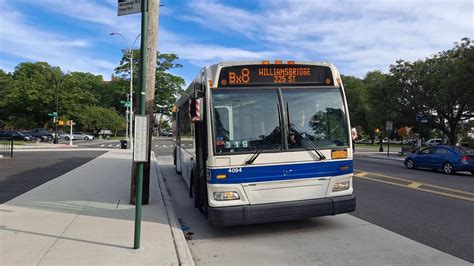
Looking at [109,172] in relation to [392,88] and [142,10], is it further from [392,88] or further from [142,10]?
[392,88]

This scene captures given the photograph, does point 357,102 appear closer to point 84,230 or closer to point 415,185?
point 415,185

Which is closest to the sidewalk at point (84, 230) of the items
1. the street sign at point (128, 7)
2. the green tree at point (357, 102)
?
the street sign at point (128, 7)

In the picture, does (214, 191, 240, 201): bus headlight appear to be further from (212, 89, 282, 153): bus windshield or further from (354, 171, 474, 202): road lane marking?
(354, 171, 474, 202): road lane marking

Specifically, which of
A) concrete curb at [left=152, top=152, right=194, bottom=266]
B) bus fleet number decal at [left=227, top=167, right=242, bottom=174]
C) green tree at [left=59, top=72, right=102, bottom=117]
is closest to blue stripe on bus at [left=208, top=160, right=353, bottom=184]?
bus fleet number decal at [left=227, top=167, right=242, bottom=174]

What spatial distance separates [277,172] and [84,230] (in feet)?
11.2

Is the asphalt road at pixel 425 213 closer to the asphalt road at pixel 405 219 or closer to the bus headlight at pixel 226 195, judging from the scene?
the asphalt road at pixel 405 219

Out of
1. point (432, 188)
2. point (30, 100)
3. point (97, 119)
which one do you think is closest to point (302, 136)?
point (432, 188)

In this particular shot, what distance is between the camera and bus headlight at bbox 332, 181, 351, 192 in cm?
660

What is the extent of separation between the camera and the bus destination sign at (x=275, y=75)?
646 centimetres

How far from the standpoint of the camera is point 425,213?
8.00m

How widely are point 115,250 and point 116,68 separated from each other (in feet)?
256

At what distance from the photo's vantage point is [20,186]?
1116 centimetres

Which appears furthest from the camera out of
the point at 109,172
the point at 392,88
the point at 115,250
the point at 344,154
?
the point at 392,88

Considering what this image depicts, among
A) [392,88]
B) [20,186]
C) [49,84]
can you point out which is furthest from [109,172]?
[49,84]
